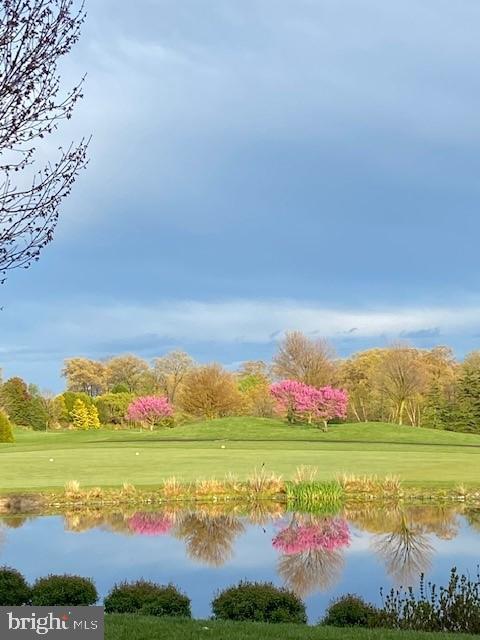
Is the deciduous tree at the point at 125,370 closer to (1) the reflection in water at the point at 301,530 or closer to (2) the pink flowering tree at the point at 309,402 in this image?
(2) the pink flowering tree at the point at 309,402

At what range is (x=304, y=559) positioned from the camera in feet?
50.8

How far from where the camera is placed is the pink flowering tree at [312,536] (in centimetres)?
1639

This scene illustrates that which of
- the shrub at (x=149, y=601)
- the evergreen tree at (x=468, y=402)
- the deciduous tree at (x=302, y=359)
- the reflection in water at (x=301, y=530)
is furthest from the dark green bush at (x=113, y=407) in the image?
the shrub at (x=149, y=601)

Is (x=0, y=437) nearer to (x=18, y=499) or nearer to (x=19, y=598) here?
(x=18, y=499)

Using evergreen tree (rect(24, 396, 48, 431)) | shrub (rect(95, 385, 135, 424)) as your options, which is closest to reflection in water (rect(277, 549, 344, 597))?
shrub (rect(95, 385, 135, 424))

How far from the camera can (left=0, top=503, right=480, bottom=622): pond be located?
14055 millimetres

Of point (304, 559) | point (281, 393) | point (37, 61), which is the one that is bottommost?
point (304, 559)

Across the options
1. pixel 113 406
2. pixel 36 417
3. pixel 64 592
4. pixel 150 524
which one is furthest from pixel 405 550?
pixel 36 417

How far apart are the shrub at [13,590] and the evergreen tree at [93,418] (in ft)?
176

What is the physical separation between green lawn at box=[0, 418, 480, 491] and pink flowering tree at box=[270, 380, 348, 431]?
1.21 meters

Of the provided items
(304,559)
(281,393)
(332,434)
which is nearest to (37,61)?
(304,559)

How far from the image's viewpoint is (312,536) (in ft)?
56.7

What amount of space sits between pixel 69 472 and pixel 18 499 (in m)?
5.25

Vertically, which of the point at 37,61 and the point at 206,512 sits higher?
the point at 37,61
